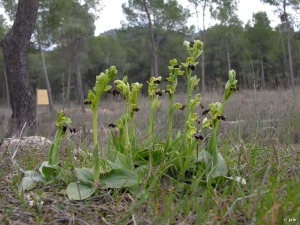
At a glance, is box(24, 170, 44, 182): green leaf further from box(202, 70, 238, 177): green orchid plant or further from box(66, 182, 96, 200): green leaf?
box(202, 70, 238, 177): green orchid plant

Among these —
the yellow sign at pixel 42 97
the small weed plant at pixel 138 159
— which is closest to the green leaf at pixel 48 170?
the small weed plant at pixel 138 159

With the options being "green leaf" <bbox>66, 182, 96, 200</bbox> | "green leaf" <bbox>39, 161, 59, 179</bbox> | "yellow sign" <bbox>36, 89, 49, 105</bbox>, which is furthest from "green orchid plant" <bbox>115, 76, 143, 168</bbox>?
"yellow sign" <bbox>36, 89, 49, 105</bbox>

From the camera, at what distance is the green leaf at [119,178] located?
1711 millimetres

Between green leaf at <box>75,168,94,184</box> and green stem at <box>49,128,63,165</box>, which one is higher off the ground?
green stem at <box>49,128,63,165</box>

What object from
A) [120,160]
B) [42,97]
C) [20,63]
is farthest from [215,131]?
[42,97]

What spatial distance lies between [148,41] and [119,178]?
27.8 m

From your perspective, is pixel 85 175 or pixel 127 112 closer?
pixel 85 175

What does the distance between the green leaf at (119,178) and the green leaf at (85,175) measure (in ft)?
0.21

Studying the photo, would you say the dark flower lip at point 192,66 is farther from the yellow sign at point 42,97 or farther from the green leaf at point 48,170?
the yellow sign at point 42,97

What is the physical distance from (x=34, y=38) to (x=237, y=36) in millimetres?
15004

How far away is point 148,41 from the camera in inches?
1137

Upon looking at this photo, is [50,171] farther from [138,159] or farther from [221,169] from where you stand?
[221,169]

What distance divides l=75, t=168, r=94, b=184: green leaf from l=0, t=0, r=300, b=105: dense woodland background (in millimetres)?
13637

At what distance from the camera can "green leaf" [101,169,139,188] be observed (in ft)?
5.61
